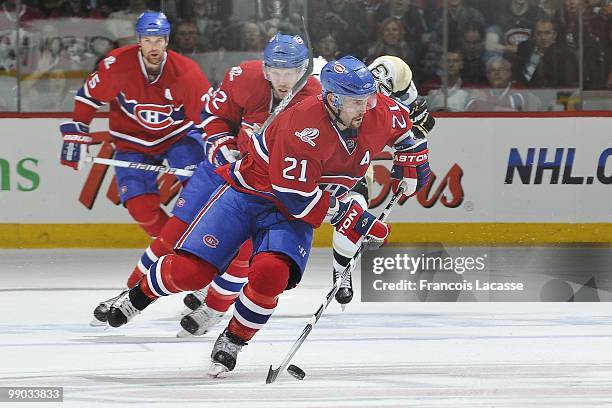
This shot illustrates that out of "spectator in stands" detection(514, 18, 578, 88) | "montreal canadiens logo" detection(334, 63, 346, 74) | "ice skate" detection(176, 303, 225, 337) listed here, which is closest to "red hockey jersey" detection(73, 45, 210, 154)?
"ice skate" detection(176, 303, 225, 337)

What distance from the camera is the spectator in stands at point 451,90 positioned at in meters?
8.62

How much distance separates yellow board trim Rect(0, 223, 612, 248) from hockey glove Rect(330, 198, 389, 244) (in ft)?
12.2

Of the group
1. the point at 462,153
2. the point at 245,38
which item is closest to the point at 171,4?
the point at 245,38

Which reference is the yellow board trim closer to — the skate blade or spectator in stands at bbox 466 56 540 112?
spectator in stands at bbox 466 56 540 112

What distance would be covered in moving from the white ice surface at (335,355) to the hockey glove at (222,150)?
24.9 inches

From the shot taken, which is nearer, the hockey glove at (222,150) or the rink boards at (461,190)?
the hockey glove at (222,150)

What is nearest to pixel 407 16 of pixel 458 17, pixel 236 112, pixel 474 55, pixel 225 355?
pixel 458 17

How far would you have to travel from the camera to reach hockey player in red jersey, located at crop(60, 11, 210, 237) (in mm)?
6445

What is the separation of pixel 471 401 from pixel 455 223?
14.2 feet

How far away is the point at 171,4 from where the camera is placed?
866 cm

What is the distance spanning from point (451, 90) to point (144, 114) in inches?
104

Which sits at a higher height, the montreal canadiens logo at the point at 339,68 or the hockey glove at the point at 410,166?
the montreal canadiens logo at the point at 339,68

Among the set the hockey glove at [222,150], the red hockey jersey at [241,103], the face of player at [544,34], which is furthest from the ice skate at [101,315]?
the face of player at [544,34]

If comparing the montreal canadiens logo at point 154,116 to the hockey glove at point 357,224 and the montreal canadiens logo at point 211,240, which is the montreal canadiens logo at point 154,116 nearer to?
the montreal canadiens logo at point 211,240
